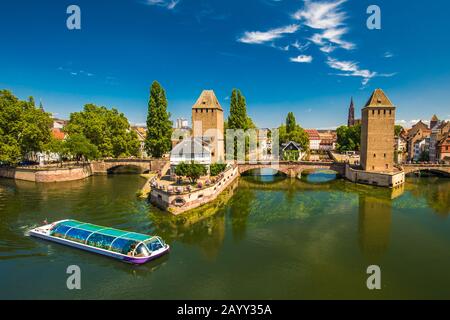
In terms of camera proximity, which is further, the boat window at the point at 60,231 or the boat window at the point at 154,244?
the boat window at the point at 60,231

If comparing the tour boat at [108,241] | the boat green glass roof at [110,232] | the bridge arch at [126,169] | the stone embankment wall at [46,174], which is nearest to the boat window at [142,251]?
the tour boat at [108,241]

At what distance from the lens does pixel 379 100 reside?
44.8m

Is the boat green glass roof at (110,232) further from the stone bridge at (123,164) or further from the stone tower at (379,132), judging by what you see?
the stone tower at (379,132)

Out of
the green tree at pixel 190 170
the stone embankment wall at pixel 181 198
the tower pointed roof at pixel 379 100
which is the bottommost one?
the stone embankment wall at pixel 181 198

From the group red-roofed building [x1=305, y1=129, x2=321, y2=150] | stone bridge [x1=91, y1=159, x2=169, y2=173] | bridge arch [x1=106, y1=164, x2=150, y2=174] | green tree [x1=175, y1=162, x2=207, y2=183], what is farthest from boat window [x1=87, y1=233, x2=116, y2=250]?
red-roofed building [x1=305, y1=129, x2=321, y2=150]

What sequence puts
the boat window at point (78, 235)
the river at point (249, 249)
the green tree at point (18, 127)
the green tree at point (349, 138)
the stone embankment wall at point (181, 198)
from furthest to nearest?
the green tree at point (349, 138) < the green tree at point (18, 127) < the stone embankment wall at point (181, 198) < the boat window at point (78, 235) < the river at point (249, 249)

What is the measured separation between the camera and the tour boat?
57.6ft

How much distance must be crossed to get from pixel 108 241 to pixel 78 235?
2846mm

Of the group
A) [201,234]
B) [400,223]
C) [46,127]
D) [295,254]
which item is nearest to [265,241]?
[295,254]

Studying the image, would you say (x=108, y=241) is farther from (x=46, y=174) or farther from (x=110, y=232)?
(x=46, y=174)

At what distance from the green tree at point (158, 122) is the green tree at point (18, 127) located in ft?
59.4

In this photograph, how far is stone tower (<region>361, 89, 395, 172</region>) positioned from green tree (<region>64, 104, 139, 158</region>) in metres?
44.3

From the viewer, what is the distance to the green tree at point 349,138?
267 feet
